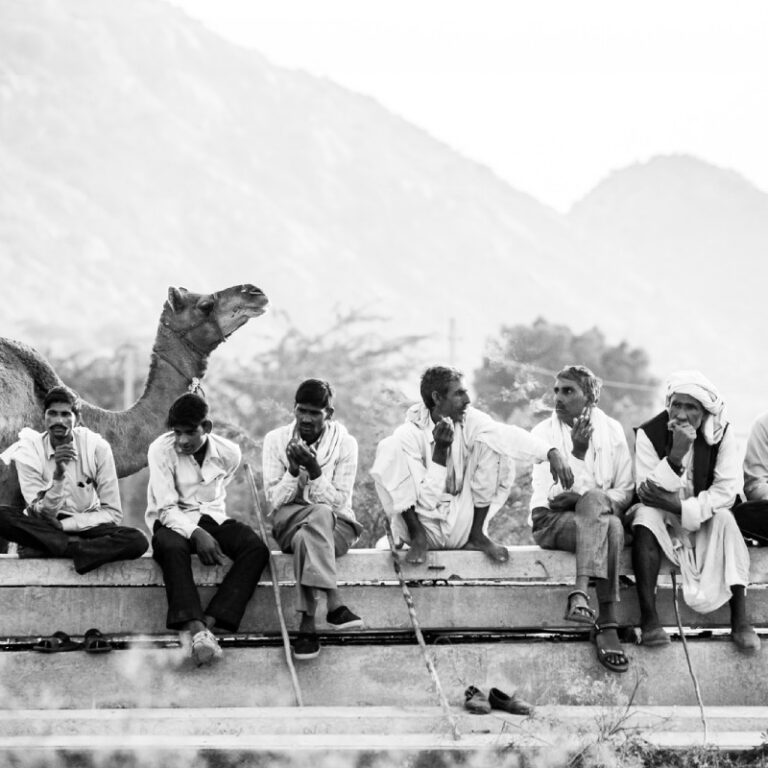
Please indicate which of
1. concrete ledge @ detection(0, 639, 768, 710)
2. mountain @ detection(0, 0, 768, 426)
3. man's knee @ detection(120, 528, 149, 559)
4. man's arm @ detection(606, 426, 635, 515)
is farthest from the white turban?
mountain @ detection(0, 0, 768, 426)

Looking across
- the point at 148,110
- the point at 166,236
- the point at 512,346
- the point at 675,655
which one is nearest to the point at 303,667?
the point at 675,655

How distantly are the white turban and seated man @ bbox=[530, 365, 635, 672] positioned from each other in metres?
0.49

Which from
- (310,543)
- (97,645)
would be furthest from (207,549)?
(97,645)

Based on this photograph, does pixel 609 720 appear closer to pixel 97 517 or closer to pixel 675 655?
pixel 675 655

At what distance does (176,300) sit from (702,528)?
4.31 meters

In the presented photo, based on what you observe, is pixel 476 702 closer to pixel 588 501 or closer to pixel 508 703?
pixel 508 703

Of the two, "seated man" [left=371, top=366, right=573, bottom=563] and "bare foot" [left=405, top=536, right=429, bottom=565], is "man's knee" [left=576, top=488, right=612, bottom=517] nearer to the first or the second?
"seated man" [left=371, top=366, right=573, bottom=563]

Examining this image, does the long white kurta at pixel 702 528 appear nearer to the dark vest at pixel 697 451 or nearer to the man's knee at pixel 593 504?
the dark vest at pixel 697 451

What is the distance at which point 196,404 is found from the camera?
845cm

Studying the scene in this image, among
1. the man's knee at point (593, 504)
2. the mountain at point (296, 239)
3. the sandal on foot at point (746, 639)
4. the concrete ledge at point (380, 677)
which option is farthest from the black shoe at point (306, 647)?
the mountain at point (296, 239)

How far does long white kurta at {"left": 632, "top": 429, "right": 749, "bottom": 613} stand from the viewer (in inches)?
328

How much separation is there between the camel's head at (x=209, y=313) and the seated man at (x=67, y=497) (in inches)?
84.0

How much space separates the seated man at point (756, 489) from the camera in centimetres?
860

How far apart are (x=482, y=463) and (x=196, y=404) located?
5.97 ft
